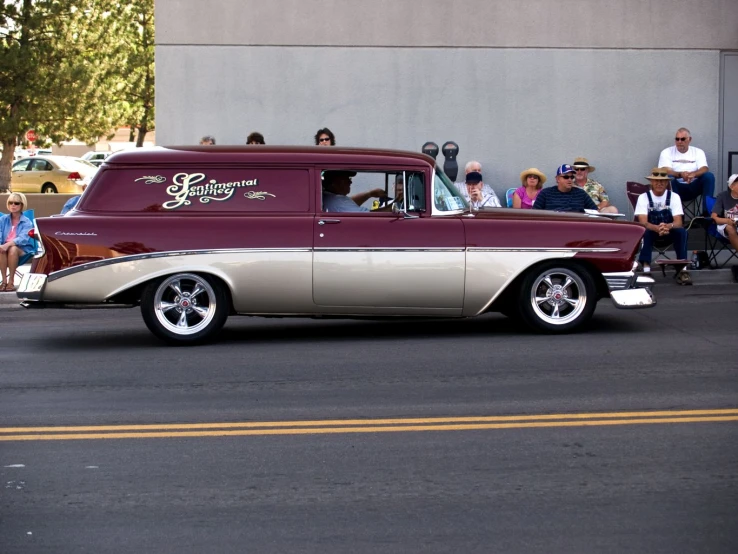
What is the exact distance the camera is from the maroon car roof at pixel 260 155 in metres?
10.6

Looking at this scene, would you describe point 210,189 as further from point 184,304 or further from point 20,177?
point 20,177

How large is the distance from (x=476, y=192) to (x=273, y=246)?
5222 millimetres

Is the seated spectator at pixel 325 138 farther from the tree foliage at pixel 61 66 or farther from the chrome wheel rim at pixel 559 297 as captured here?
the tree foliage at pixel 61 66

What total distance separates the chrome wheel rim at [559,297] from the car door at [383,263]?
766 millimetres

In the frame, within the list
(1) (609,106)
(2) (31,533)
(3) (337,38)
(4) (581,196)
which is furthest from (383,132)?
(2) (31,533)

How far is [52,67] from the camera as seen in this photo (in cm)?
4450

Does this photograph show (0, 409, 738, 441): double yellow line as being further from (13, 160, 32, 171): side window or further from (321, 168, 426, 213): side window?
(13, 160, 32, 171): side window

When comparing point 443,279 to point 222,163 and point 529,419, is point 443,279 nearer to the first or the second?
point 222,163

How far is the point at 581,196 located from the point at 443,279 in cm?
402

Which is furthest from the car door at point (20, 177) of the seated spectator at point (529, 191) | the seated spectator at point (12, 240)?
the seated spectator at point (529, 191)

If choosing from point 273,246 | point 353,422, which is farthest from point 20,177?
point 353,422

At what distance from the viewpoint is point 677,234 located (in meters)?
14.9

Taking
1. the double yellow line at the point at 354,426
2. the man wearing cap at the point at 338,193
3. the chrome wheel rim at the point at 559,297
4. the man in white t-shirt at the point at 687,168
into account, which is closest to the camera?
the double yellow line at the point at 354,426

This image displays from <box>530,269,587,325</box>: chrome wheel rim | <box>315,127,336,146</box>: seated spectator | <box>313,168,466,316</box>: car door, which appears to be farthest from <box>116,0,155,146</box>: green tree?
<box>530,269,587,325</box>: chrome wheel rim
